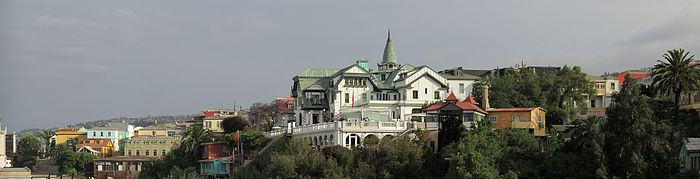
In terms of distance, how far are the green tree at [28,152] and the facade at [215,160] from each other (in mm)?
50777

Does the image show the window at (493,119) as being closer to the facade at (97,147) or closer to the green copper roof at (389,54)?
the green copper roof at (389,54)

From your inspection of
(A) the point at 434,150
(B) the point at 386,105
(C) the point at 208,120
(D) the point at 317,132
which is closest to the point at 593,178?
(A) the point at 434,150

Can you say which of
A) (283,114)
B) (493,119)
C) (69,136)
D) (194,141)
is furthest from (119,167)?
(493,119)

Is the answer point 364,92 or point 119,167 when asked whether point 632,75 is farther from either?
point 119,167

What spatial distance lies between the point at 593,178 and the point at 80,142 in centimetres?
11006

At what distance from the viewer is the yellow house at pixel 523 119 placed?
5569cm

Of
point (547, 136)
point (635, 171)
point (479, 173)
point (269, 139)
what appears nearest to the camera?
point (635, 171)

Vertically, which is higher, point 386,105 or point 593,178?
point 386,105

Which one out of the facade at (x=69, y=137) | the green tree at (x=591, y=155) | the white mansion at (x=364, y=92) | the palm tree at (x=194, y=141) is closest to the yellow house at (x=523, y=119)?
the green tree at (x=591, y=155)

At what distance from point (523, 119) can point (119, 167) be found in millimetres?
70082

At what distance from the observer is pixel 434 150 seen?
56.7m

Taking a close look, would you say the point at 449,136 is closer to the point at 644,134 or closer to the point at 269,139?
the point at 644,134

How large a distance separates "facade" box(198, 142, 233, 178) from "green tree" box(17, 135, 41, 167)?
50.8 meters

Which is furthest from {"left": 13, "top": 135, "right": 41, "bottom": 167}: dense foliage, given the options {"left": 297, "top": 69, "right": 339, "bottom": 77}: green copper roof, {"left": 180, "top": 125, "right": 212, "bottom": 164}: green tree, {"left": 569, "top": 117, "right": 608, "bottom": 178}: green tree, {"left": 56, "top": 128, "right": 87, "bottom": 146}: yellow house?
{"left": 569, "top": 117, "right": 608, "bottom": 178}: green tree
